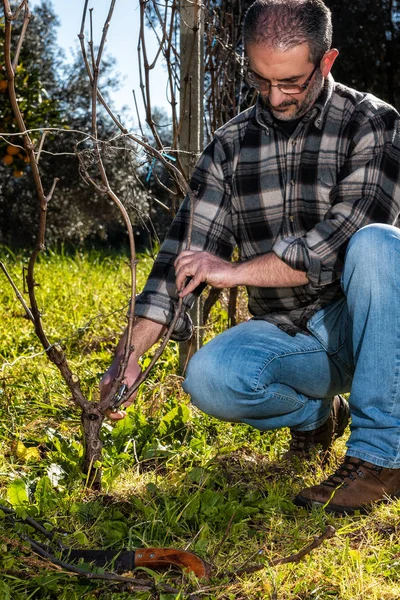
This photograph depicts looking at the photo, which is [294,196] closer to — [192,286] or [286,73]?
[286,73]

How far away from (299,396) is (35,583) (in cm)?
116

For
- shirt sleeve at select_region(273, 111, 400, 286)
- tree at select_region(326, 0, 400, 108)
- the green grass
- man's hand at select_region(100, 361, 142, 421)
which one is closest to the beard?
shirt sleeve at select_region(273, 111, 400, 286)

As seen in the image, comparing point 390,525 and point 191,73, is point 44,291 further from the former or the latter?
point 390,525

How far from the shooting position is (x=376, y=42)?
38.9ft

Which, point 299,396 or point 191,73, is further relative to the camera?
point 191,73

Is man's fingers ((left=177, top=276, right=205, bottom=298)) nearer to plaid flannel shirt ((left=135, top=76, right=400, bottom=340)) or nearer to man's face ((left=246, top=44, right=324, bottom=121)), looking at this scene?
plaid flannel shirt ((left=135, top=76, right=400, bottom=340))

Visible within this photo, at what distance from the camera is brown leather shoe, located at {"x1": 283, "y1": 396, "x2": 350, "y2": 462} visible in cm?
278

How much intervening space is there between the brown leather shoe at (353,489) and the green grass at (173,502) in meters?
0.04

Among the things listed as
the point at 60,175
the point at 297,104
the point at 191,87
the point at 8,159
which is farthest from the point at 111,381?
the point at 60,175

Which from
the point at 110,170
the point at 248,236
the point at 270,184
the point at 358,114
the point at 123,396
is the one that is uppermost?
the point at 358,114

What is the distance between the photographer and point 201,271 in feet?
7.75

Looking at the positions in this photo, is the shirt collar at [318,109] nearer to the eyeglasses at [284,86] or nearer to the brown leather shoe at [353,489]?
the eyeglasses at [284,86]

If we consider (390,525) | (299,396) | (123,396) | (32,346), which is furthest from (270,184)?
(32,346)

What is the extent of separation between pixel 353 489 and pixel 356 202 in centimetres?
89
